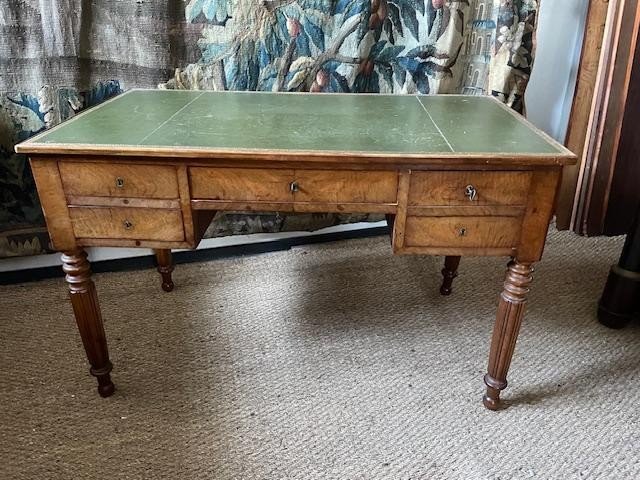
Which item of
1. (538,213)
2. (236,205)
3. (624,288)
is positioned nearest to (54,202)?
(236,205)

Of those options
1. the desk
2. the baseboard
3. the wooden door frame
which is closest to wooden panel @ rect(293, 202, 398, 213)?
the desk

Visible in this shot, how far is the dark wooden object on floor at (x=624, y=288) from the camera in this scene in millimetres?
1532

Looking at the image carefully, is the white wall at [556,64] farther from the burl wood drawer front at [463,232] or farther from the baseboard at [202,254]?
the burl wood drawer front at [463,232]

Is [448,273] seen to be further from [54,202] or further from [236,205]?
[54,202]

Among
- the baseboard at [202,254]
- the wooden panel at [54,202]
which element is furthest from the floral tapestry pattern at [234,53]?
the wooden panel at [54,202]

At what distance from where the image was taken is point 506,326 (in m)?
1.22

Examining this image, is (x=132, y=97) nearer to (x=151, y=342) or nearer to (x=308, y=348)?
(x=151, y=342)

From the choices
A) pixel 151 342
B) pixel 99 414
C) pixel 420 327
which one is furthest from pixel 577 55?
pixel 99 414

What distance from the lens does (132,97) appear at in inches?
57.9

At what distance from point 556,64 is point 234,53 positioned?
4.13 ft

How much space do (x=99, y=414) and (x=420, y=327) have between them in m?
0.93

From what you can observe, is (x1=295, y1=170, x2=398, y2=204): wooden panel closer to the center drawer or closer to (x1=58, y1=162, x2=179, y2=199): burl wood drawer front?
the center drawer

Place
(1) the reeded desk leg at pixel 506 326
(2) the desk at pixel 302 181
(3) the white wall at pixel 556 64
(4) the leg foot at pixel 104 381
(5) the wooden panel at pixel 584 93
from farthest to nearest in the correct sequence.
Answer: (3) the white wall at pixel 556 64 → (5) the wooden panel at pixel 584 93 → (4) the leg foot at pixel 104 381 → (1) the reeded desk leg at pixel 506 326 → (2) the desk at pixel 302 181

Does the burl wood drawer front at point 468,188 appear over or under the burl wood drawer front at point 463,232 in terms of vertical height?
over
